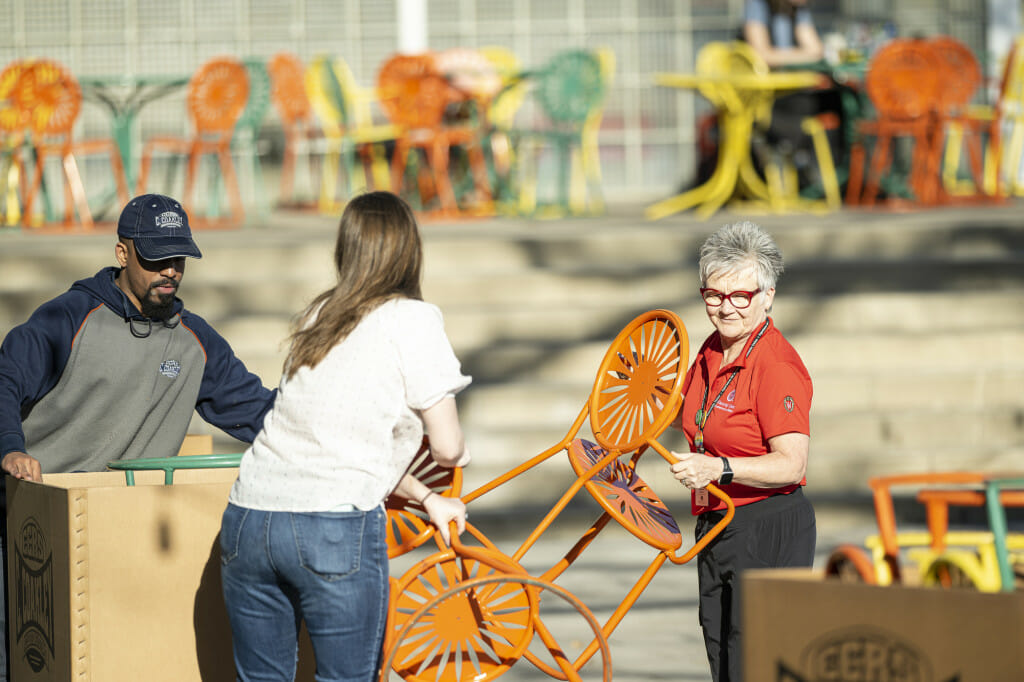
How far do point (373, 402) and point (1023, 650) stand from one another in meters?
1.34

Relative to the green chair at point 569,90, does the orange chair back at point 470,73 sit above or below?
above

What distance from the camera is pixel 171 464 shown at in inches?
121

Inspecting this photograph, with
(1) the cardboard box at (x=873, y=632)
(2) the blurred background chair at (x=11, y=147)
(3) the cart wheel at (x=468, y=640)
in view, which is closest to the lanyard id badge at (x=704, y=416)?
(3) the cart wheel at (x=468, y=640)

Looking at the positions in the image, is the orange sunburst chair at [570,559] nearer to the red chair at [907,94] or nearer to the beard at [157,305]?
the beard at [157,305]

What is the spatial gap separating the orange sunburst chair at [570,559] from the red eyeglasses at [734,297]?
0.51ft

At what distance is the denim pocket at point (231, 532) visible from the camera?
8.66ft

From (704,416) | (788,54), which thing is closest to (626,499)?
(704,416)

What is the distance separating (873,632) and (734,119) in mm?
7587

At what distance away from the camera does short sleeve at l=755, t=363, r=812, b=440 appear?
3018 mm

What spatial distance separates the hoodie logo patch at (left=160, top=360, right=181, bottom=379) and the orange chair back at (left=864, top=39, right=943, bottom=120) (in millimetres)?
6870

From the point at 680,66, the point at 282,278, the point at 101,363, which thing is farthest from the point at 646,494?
the point at 680,66

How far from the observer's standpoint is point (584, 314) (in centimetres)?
766

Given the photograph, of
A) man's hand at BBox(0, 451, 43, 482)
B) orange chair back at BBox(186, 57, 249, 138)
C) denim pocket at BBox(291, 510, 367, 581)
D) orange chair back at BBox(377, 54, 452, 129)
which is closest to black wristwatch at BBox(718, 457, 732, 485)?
denim pocket at BBox(291, 510, 367, 581)

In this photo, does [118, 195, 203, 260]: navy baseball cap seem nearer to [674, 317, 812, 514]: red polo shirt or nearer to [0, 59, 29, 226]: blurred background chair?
[674, 317, 812, 514]: red polo shirt
